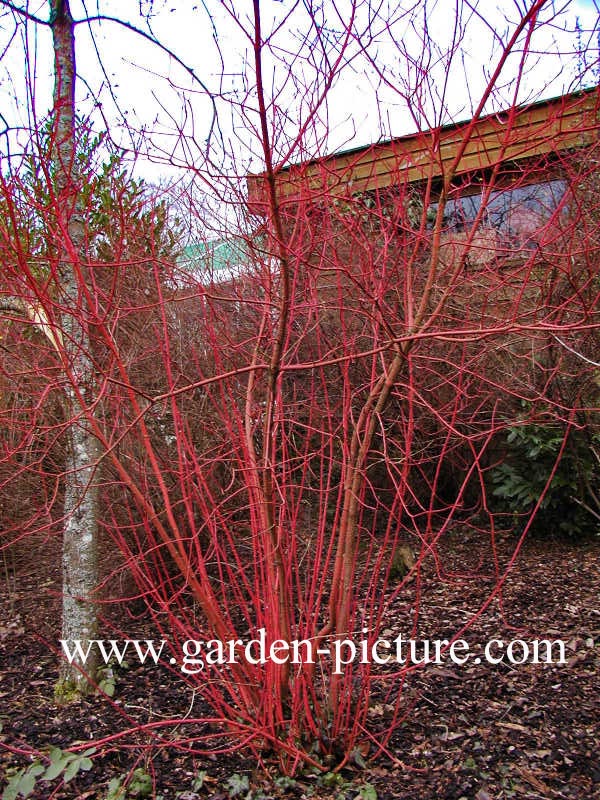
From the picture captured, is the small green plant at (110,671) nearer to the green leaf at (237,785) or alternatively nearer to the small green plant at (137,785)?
the small green plant at (137,785)

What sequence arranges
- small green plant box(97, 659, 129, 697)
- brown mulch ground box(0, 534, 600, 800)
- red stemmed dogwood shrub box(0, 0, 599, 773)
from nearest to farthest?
red stemmed dogwood shrub box(0, 0, 599, 773) → brown mulch ground box(0, 534, 600, 800) → small green plant box(97, 659, 129, 697)

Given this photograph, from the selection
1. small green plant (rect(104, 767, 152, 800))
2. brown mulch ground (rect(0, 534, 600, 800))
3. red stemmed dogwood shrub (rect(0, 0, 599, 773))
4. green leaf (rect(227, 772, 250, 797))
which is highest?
red stemmed dogwood shrub (rect(0, 0, 599, 773))

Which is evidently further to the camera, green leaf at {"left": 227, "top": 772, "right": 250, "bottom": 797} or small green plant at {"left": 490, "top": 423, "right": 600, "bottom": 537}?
small green plant at {"left": 490, "top": 423, "right": 600, "bottom": 537}

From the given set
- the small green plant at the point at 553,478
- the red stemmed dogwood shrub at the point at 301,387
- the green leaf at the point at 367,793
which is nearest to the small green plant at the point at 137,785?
the red stemmed dogwood shrub at the point at 301,387

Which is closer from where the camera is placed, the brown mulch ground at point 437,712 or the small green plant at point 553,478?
the brown mulch ground at point 437,712

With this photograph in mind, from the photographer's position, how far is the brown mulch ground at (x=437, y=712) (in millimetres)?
2482

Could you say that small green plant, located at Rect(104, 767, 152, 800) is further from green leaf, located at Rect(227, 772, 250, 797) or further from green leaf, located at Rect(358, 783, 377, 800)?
green leaf, located at Rect(358, 783, 377, 800)

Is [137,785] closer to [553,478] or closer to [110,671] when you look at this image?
[110,671]

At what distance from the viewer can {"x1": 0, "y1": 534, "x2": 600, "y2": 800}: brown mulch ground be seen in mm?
2482

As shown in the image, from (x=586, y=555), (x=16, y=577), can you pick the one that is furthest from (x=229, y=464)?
(x=586, y=555)

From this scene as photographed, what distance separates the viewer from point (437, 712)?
2.98m

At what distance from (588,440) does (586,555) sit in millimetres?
831

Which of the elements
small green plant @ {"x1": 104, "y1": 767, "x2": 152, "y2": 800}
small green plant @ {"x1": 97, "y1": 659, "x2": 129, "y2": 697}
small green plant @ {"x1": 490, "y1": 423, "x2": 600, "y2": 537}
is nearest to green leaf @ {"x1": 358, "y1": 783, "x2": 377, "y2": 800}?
small green plant @ {"x1": 104, "y1": 767, "x2": 152, "y2": 800}

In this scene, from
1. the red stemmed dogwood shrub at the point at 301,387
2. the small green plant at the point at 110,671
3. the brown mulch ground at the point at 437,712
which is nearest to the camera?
the red stemmed dogwood shrub at the point at 301,387
